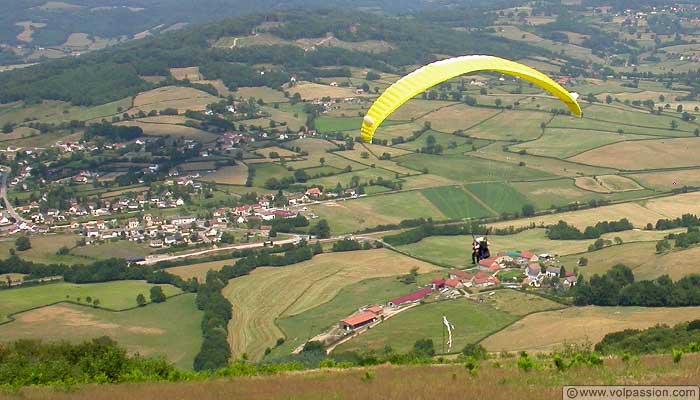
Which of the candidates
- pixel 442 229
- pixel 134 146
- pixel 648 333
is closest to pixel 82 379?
pixel 648 333

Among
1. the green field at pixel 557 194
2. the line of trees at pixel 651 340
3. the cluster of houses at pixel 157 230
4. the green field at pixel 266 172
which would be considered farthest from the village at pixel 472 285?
the green field at pixel 266 172

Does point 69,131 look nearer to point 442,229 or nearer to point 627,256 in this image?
point 442,229

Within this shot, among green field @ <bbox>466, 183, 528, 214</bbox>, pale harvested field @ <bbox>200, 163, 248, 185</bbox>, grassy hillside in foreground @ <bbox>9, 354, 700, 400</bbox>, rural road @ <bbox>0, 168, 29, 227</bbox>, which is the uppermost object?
grassy hillside in foreground @ <bbox>9, 354, 700, 400</bbox>

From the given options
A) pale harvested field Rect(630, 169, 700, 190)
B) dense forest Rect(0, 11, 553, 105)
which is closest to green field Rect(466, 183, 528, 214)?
pale harvested field Rect(630, 169, 700, 190)

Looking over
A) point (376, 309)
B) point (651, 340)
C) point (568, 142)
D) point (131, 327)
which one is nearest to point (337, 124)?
point (568, 142)

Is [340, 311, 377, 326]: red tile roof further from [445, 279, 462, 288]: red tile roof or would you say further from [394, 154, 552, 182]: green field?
[394, 154, 552, 182]: green field

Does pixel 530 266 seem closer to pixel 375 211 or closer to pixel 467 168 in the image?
pixel 375 211
